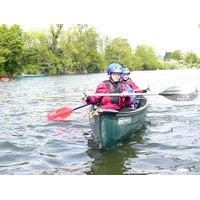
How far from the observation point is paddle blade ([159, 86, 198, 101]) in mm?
3105

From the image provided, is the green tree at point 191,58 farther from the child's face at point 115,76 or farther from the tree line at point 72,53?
the child's face at point 115,76

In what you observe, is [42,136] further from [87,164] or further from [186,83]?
[186,83]

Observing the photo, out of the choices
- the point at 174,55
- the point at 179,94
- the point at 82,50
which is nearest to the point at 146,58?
the point at 174,55

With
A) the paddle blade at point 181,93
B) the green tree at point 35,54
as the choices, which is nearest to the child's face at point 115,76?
the paddle blade at point 181,93

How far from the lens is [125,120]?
3.39m

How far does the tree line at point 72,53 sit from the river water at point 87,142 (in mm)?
95

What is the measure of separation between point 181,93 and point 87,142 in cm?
94

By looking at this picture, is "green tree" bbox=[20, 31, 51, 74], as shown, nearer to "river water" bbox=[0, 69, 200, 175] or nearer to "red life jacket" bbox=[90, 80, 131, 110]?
"river water" bbox=[0, 69, 200, 175]

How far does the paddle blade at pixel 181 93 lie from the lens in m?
3.10

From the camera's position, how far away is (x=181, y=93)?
3176 millimetres

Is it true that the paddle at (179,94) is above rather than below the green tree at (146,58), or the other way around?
below

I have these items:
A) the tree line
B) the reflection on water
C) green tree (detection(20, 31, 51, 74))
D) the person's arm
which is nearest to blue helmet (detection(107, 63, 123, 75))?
the tree line

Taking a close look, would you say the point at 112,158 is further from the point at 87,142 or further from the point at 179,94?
the point at 179,94
